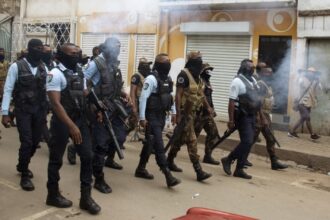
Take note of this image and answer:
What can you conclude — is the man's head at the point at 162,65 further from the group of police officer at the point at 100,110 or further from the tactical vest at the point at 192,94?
the tactical vest at the point at 192,94

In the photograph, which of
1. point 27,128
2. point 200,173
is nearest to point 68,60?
point 27,128

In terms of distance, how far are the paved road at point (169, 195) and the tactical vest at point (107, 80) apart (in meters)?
1.13

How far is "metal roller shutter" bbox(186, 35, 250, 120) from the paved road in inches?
207

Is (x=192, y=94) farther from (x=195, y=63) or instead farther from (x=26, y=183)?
(x=26, y=183)

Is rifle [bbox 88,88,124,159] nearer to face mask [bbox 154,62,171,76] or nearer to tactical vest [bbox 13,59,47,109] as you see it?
tactical vest [bbox 13,59,47,109]

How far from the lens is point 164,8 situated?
12844 millimetres

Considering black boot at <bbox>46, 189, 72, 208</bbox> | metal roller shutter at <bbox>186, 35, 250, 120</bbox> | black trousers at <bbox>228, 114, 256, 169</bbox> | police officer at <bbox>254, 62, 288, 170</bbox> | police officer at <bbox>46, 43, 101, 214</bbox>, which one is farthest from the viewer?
metal roller shutter at <bbox>186, 35, 250, 120</bbox>

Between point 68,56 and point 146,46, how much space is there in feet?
30.3

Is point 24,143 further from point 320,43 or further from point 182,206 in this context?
point 320,43

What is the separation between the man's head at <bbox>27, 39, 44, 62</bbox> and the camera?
5473 millimetres

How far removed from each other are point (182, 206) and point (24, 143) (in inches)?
74.4

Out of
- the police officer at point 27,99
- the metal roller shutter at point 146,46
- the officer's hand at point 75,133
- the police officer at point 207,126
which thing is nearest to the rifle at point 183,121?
the police officer at point 207,126

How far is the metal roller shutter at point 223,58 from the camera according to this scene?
12180 millimetres

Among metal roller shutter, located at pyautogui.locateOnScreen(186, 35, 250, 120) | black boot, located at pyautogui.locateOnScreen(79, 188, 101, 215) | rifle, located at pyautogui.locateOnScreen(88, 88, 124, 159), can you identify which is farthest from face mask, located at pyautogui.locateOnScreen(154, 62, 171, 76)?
metal roller shutter, located at pyautogui.locateOnScreen(186, 35, 250, 120)
